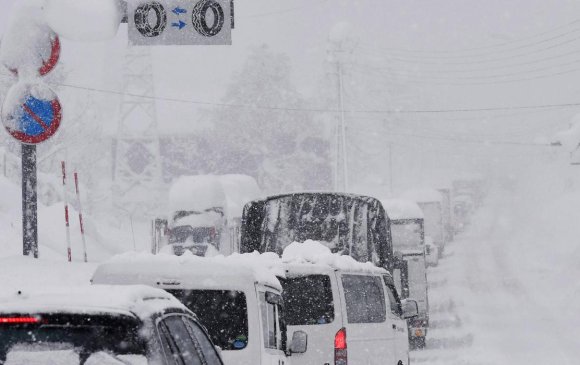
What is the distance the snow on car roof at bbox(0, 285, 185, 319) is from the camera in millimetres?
4758

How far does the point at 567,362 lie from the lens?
67.6 ft

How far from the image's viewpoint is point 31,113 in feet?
46.0

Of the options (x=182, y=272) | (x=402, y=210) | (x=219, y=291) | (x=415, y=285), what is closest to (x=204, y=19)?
(x=182, y=272)

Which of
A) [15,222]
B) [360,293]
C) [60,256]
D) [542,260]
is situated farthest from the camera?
[542,260]

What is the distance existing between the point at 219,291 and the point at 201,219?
1305 inches

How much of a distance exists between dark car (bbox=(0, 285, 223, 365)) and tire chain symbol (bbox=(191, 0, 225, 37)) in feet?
40.4

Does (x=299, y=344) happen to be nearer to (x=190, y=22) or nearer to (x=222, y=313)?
(x=222, y=313)

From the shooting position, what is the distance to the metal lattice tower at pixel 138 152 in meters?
79.0

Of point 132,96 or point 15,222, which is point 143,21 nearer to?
point 15,222

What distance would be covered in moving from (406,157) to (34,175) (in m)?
113

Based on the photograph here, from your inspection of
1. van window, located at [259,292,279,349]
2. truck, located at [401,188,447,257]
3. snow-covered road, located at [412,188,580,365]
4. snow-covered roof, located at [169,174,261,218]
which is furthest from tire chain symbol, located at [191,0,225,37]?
truck, located at [401,188,447,257]

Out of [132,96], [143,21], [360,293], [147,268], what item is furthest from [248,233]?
[132,96]

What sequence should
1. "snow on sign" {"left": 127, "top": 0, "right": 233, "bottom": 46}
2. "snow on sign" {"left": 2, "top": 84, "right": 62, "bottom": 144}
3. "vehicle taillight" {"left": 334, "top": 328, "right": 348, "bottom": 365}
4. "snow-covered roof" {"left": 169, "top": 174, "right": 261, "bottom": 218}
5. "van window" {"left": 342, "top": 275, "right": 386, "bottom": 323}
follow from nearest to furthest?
1. "vehicle taillight" {"left": 334, "top": 328, "right": 348, "bottom": 365}
2. "van window" {"left": 342, "top": 275, "right": 386, "bottom": 323}
3. "snow on sign" {"left": 2, "top": 84, "right": 62, "bottom": 144}
4. "snow on sign" {"left": 127, "top": 0, "right": 233, "bottom": 46}
5. "snow-covered roof" {"left": 169, "top": 174, "right": 261, "bottom": 218}

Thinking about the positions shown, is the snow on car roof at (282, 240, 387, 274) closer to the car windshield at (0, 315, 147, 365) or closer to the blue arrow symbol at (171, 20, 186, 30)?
the blue arrow symbol at (171, 20, 186, 30)
